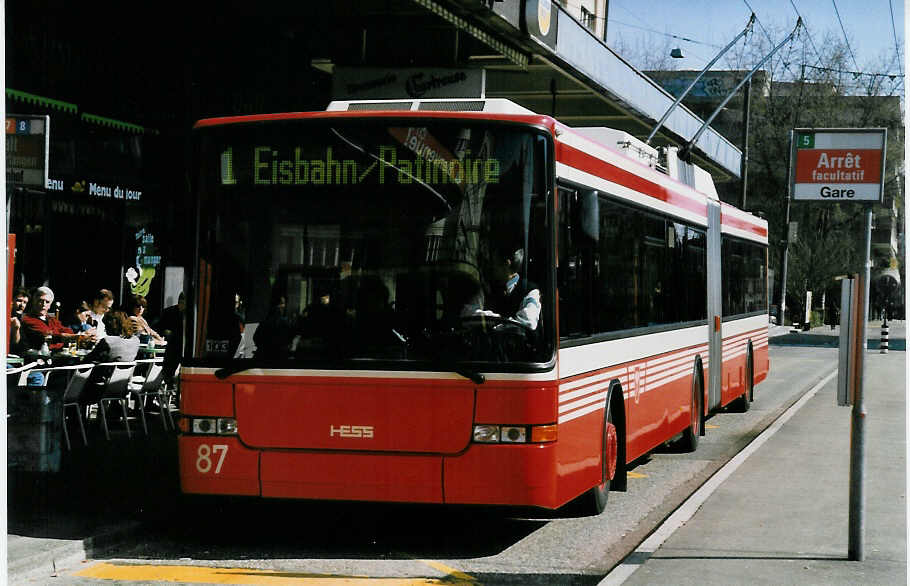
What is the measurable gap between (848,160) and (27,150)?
18.3 ft

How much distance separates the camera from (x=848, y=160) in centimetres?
854

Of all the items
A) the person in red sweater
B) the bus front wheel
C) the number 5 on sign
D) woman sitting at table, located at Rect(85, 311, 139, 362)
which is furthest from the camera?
the person in red sweater

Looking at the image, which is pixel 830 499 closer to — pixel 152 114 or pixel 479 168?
pixel 479 168

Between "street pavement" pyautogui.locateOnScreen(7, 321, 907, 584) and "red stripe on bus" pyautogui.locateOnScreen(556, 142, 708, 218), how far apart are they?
2374mm

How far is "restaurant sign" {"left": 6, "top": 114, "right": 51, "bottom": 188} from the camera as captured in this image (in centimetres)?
932

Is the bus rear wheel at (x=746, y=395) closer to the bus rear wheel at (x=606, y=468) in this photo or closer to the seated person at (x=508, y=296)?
the bus rear wheel at (x=606, y=468)

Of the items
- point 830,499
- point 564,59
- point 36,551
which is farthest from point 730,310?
point 36,551

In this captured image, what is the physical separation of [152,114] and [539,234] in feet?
35.4

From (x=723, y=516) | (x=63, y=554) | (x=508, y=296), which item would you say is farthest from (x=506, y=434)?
(x=63, y=554)

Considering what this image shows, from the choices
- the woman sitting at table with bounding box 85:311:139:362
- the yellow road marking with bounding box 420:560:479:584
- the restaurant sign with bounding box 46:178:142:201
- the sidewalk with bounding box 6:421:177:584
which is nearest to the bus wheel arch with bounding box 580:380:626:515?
the yellow road marking with bounding box 420:560:479:584

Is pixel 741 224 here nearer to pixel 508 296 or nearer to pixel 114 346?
pixel 114 346

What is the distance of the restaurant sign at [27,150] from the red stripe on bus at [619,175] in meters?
3.64

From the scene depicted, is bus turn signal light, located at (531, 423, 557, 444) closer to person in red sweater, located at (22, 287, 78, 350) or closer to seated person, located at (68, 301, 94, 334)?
person in red sweater, located at (22, 287, 78, 350)

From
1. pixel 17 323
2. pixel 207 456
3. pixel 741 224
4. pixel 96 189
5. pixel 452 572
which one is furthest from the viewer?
pixel 96 189
